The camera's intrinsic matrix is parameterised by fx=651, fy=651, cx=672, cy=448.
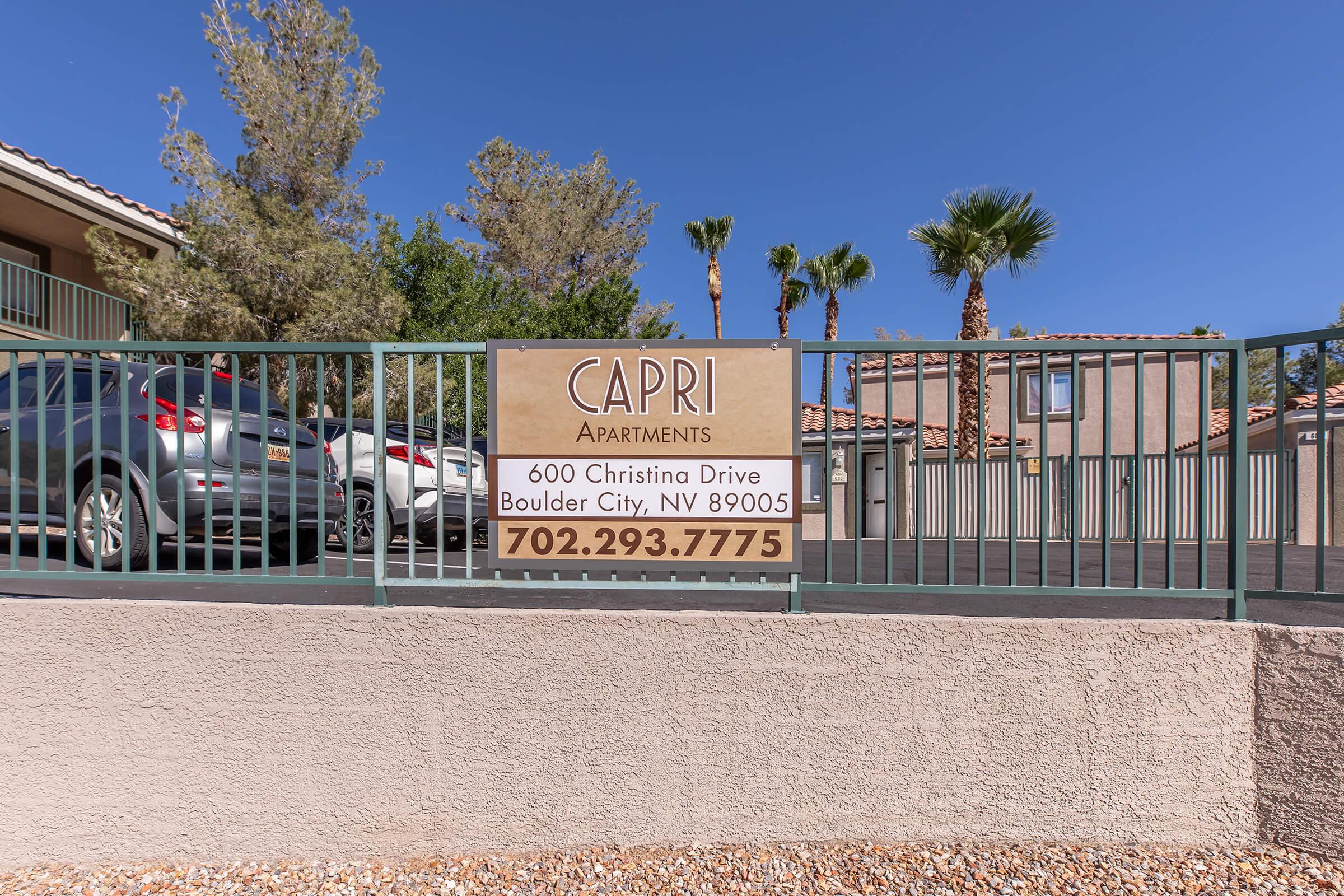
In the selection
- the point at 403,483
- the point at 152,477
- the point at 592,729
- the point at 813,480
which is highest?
the point at 152,477

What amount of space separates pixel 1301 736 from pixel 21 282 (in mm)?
17357

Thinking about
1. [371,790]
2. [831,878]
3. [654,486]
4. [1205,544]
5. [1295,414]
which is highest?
[1295,414]

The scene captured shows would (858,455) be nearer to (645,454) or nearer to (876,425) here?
(645,454)

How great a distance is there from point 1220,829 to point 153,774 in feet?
14.5

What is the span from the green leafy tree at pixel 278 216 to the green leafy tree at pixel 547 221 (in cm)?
870

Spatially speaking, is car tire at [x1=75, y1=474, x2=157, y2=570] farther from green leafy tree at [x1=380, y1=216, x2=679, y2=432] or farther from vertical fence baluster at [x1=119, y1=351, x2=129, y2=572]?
green leafy tree at [x1=380, y1=216, x2=679, y2=432]

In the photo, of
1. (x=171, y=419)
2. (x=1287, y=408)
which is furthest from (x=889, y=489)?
(x=1287, y=408)

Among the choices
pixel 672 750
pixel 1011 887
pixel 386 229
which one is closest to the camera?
pixel 1011 887

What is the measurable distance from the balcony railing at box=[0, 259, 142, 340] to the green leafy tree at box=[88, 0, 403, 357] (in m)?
0.94

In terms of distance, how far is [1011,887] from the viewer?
8.14 feet

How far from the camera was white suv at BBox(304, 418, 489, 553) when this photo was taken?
12.3 feet

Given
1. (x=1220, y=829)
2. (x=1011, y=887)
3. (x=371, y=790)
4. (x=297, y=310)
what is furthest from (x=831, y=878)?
(x=297, y=310)

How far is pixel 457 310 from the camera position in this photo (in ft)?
47.0

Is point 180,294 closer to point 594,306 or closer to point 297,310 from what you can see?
point 297,310
